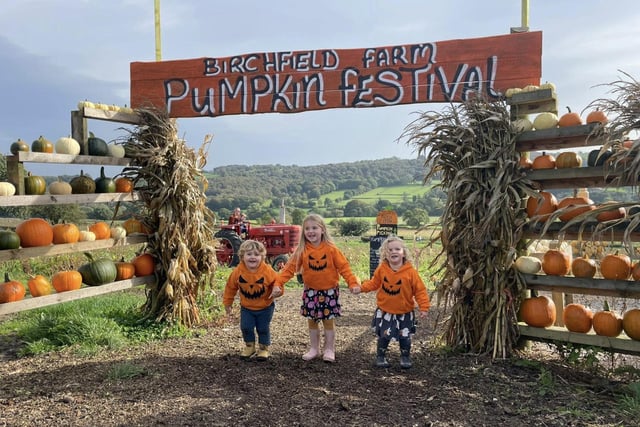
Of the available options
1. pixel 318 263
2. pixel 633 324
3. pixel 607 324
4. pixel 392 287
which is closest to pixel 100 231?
pixel 318 263

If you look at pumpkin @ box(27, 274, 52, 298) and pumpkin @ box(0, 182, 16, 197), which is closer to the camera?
pumpkin @ box(0, 182, 16, 197)

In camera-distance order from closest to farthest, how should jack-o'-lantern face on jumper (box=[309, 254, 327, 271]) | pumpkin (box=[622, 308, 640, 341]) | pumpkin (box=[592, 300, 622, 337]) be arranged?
pumpkin (box=[622, 308, 640, 341]) < pumpkin (box=[592, 300, 622, 337]) < jack-o'-lantern face on jumper (box=[309, 254, 327, 271])

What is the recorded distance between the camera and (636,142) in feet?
13.9

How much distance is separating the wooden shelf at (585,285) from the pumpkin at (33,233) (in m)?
4.88

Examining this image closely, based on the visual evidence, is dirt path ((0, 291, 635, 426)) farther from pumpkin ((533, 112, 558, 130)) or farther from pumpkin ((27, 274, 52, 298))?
pumpkin ((533, 112, 558, 130))

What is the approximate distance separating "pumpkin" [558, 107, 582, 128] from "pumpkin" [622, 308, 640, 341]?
5.83 ft

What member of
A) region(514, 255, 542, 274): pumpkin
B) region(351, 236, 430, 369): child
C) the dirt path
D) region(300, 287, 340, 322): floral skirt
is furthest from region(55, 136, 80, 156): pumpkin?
region(514, 255, 542, 274): pumpkin

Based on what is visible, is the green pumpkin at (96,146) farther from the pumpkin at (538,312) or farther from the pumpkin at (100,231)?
the pumpkin at (538,312)

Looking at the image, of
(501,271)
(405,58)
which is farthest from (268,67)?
(501,271)

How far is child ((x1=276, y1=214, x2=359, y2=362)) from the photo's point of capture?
5145 mm

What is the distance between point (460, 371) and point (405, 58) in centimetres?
355

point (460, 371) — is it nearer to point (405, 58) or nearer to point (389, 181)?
point (405, 58)

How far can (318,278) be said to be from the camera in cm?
518

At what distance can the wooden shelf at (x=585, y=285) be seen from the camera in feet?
15.0
